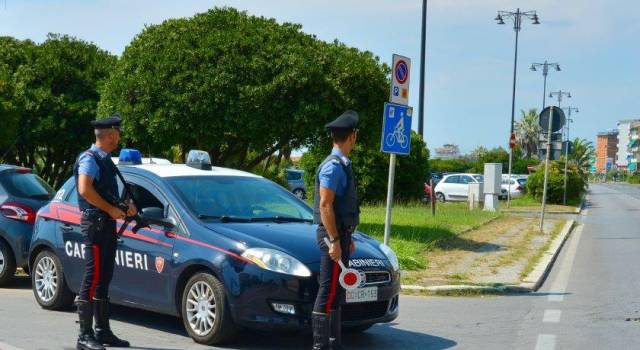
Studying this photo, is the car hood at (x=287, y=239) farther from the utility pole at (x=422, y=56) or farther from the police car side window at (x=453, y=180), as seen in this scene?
the police car side window at (x=453, y=180)

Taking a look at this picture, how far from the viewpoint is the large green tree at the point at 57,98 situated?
19.4m

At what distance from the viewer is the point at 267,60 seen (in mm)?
15195

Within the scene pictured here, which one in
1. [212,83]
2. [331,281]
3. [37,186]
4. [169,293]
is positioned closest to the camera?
[331,281]

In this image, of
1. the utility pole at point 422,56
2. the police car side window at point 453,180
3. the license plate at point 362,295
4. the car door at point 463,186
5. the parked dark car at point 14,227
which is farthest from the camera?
the police car side window at point 453,180

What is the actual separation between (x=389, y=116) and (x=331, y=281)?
5.52m

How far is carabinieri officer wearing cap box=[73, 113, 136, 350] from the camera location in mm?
Answer: 6316

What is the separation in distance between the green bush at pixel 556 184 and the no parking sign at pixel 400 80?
91.8 ft

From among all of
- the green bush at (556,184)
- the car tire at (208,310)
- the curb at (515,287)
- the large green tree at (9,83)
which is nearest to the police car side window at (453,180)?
the green bush at (556,184)

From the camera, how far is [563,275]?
12.9 meters

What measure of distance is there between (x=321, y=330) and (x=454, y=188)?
116 ft

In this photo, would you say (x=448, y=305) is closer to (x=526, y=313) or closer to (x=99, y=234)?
(x=526, y=313)

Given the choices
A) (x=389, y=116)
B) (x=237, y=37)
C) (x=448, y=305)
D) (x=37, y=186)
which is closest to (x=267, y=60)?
(x=237, y=37)

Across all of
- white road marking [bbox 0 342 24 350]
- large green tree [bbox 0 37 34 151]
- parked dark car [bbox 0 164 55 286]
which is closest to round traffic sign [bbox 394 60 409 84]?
parked dark car [bbox 0 164 55 286]

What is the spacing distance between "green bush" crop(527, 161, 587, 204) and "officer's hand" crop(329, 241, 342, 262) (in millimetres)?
33475
